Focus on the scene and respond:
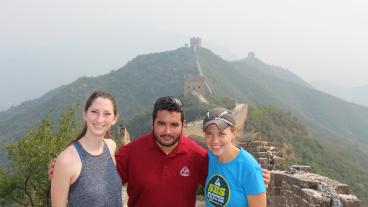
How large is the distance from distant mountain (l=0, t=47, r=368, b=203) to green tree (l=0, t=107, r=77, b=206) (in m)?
41.2

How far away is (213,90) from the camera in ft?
237

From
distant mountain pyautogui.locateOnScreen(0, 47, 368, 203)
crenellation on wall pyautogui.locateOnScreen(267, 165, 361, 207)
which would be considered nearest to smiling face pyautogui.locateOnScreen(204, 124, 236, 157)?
crenellation on wall pyautogui.locateOnScreen(267, 165, 361, 207)

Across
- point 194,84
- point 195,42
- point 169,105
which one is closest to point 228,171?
point 169,105

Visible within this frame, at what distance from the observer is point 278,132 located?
45750 mm

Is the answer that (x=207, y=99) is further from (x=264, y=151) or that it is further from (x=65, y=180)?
(x=65, y=180)

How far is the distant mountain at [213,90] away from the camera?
2854 inches

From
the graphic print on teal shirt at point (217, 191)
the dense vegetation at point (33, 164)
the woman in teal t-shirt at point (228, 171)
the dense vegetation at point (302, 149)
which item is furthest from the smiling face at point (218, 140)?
the dense vegetation at point (302, 149)

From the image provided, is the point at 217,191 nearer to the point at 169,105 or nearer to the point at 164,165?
the point at 164,165

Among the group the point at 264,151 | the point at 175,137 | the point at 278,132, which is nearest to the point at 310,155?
the point at 278,132

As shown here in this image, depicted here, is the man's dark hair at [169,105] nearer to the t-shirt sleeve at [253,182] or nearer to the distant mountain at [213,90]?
the t-shirt sleeve at [253,182]

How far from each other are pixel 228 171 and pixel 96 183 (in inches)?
48.3

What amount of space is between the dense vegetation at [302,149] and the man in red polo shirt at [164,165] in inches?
1252

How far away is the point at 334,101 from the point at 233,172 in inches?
4914

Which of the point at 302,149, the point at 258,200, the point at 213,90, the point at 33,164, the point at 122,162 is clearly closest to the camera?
the point at 258,200
